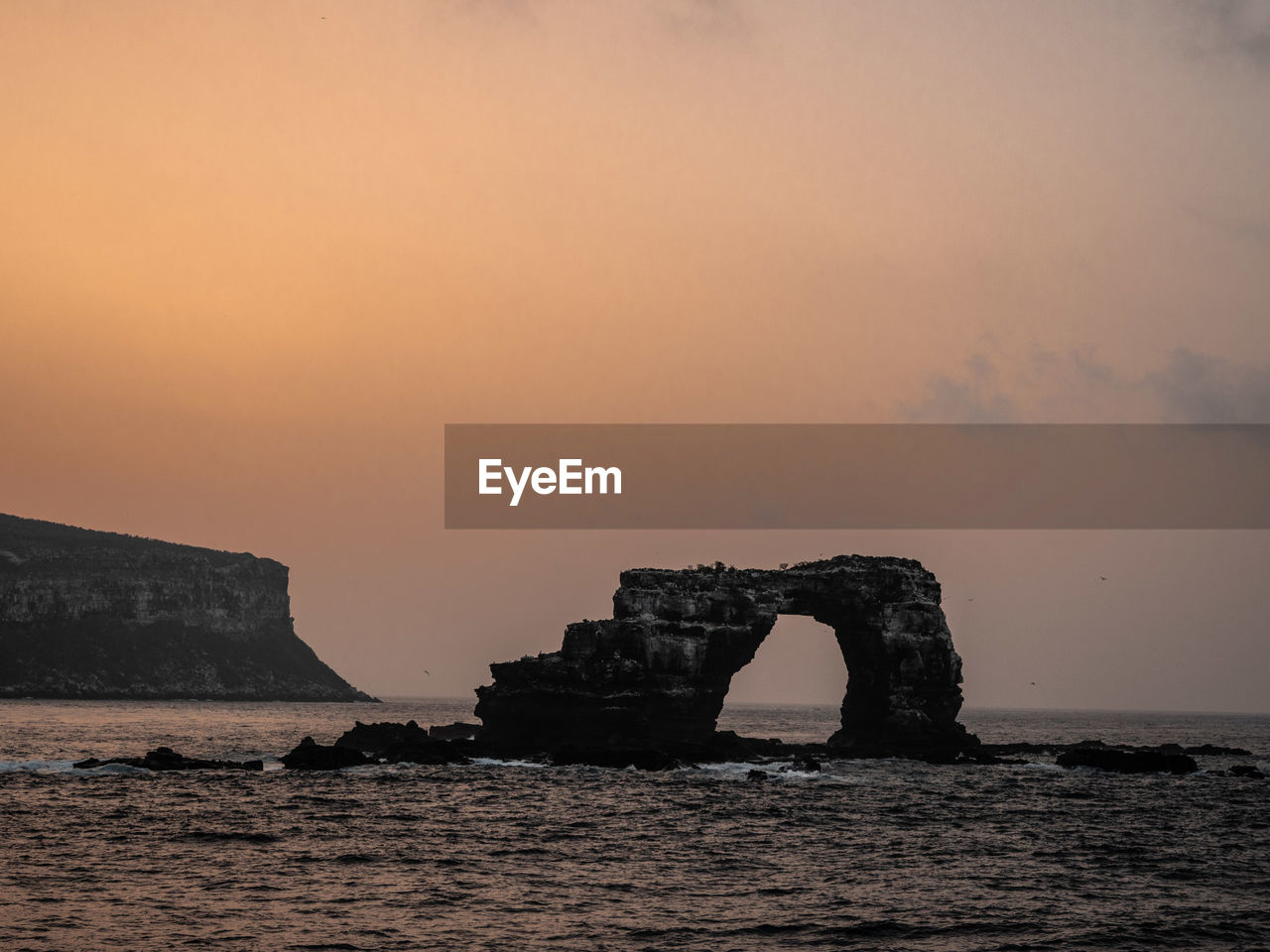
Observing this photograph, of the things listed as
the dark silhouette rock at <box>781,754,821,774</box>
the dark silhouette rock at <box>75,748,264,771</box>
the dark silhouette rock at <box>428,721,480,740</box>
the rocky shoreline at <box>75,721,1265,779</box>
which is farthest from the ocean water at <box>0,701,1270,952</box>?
the dark silhouette rock at <box>428,721,480,740</box>

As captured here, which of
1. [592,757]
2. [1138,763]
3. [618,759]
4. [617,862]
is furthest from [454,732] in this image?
[617,862]

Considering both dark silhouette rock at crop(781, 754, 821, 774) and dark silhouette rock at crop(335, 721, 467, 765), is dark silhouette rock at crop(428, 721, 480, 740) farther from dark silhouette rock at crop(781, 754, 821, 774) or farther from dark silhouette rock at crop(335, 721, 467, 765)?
dark silhouette rock at crop(781, 754, 821, 774)

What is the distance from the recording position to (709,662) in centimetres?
7456

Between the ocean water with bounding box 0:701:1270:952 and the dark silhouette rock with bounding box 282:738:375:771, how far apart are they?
393cm

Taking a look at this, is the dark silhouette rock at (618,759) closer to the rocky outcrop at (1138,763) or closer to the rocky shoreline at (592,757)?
the rocky shoreline at (592,757)

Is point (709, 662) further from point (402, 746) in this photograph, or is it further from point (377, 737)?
point (377, 737)

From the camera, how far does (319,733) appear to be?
113m

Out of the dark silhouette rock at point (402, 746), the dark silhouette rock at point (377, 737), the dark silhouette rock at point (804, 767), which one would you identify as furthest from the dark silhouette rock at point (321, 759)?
the dark silhouette rock at point (804, 767)

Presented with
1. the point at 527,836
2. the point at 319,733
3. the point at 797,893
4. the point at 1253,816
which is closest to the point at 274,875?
the point at 527,836

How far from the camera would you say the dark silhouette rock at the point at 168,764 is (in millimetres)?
61969

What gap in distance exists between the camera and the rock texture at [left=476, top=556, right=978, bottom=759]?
72500 millimetres

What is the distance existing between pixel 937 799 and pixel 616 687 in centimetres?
2244

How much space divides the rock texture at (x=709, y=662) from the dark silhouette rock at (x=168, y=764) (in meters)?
13.9

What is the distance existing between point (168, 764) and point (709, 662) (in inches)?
1134
